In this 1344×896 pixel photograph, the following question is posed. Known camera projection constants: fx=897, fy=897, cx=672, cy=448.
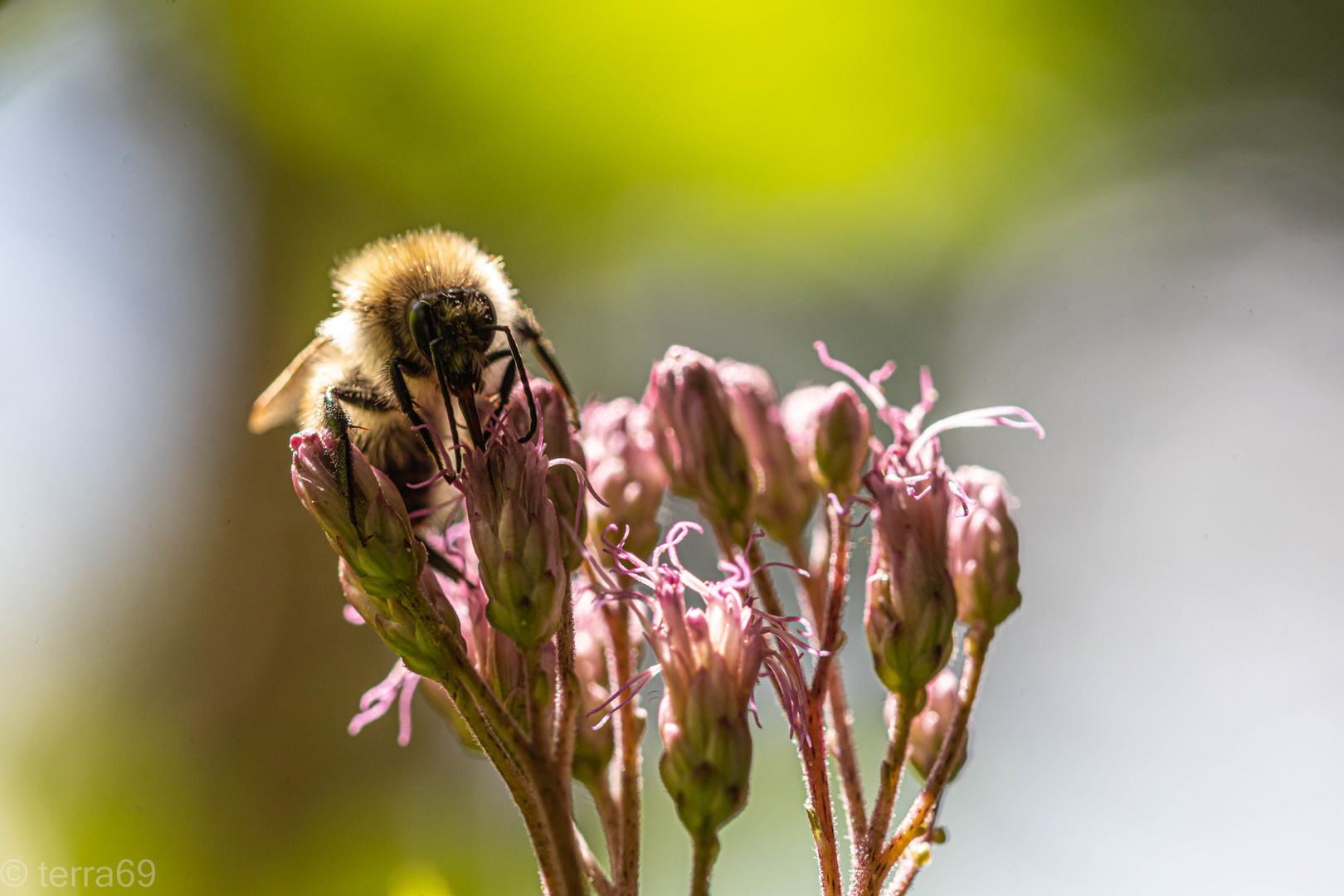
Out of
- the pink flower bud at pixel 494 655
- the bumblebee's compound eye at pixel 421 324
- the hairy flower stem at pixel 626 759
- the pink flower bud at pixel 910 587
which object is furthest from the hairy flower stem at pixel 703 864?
the bumblebee's compound eye at pixel 421 324

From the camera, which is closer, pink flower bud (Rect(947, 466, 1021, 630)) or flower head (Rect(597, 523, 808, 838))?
flower head (Rect(597, 523, 808, 838))

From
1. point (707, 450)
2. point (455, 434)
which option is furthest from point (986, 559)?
point (455, 434)

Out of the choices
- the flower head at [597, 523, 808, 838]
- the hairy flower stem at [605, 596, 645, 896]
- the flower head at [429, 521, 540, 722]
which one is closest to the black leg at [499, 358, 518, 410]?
the flower head at [429, 521, 540, 722]

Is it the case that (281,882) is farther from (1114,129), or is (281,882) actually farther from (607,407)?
(1114,129)

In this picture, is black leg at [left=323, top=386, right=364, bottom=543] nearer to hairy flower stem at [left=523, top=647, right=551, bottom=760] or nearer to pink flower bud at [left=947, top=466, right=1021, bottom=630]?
hairy flower stem at [left=523, top=647, right=551, bottom=760]

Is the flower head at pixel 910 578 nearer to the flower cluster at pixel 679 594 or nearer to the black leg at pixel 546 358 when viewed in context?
the flower cluster at pixel 679 594

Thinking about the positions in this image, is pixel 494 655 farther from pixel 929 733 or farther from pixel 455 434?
pixel 929 733

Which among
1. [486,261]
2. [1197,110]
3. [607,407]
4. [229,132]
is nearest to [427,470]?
[486,261]
